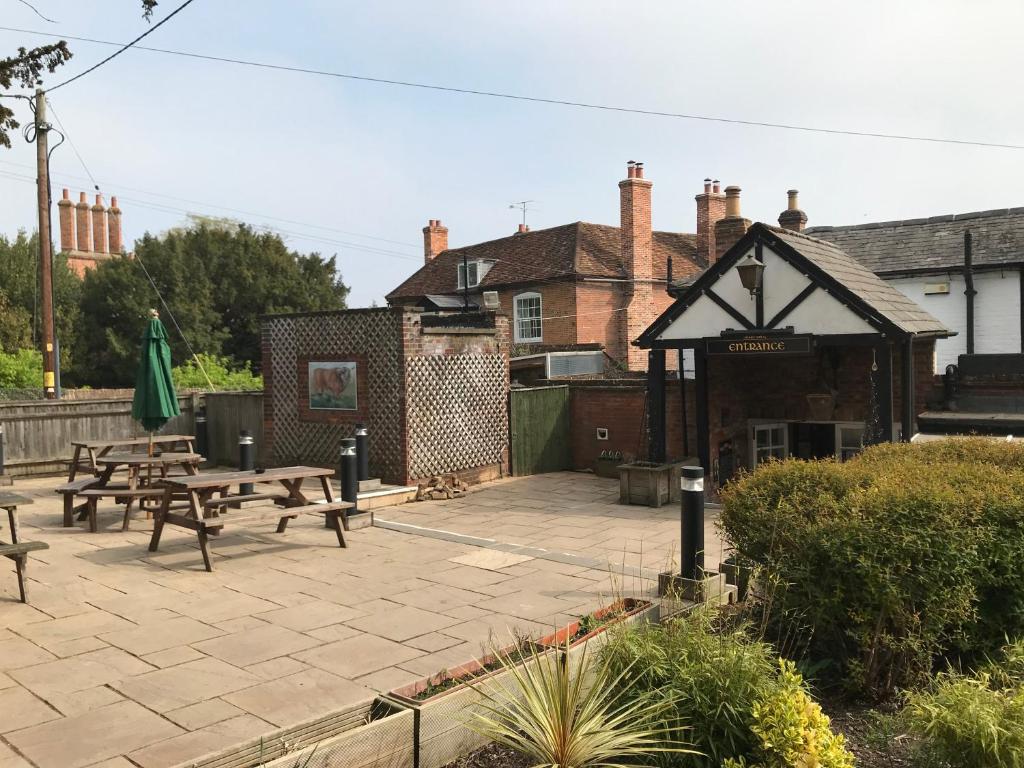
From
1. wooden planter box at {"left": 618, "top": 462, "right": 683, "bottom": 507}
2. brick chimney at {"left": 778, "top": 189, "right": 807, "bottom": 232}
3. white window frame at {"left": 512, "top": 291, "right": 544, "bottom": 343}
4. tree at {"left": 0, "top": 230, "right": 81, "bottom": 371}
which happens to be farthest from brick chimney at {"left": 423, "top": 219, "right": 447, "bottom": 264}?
wooden planter box at {"left": 618, "top": 462, "right": 683, "bottom": 507}

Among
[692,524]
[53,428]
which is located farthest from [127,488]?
[692,524]

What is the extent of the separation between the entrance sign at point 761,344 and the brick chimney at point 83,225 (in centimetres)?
4138

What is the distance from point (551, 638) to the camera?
4.69 metres

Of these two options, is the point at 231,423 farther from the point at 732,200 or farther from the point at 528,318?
the point at 528,318

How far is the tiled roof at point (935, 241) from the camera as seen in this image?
618 inches

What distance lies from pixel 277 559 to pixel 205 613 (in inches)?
72.3

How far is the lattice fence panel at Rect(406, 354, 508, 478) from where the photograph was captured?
1267cm

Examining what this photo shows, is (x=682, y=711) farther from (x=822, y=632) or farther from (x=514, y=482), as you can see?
(x=514, y=482)

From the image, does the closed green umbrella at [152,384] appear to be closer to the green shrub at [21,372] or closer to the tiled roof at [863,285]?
the tiled roof at [863,285]

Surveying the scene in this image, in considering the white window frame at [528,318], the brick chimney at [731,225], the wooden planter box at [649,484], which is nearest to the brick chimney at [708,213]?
the white window frame at [528,318]

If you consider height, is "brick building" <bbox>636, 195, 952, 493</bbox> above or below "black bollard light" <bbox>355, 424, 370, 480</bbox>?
above

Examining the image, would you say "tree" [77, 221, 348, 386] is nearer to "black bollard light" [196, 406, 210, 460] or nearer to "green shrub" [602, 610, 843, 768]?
"black bollard light" [196, 406, 210, 460]

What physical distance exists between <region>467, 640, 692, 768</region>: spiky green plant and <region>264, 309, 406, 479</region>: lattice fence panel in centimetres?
884

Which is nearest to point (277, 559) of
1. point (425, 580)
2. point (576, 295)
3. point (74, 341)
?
point (425, 580)
